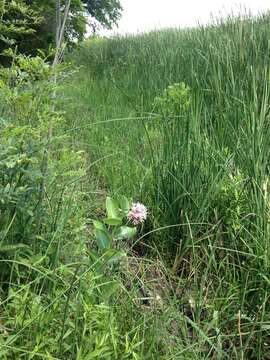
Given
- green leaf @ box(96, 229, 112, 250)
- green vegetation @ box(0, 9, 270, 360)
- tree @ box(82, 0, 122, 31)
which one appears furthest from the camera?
tree @ box(82, 0, 122, 31)

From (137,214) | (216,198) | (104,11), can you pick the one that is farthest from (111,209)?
(104,11)

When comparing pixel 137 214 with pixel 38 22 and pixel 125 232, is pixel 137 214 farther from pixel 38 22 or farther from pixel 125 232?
pixel 38 22

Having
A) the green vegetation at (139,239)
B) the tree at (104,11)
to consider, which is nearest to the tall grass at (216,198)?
the green vegetation at (139,239)

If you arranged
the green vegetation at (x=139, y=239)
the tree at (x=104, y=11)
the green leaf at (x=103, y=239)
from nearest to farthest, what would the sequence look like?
the green vegetation at (x=139, y=239), the green leaf at (x=103, y=239), the tree at (x=104, y=11)

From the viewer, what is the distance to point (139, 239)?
1.50m

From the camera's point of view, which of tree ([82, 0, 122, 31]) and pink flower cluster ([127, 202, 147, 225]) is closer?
pink flower cluster ([127, 202, 147, 225])

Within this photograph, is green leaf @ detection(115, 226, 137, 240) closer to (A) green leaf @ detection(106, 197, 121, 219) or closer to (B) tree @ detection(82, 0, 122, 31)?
(A) green leaf @ detection(106, 197, 121, 219)

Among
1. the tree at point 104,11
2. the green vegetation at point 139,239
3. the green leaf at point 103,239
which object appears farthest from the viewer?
the tree at point 104,11

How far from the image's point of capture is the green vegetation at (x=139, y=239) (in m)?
1.14

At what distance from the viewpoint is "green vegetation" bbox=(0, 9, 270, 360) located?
44.7 inches

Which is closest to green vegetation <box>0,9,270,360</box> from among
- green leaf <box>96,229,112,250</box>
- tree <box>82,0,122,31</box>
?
green leaf <box>96,229,112,250</box>

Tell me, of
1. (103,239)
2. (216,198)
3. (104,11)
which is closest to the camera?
(103,239)

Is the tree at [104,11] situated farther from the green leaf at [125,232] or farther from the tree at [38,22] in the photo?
the green leaf at [125,232]

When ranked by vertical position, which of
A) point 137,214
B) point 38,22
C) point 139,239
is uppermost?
point 38,22
